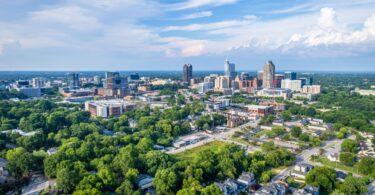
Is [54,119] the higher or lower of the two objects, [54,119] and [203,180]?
the higher

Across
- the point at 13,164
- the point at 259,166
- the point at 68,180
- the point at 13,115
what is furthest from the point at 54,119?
the point at 259,166

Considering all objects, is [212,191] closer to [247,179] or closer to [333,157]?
[247,179]

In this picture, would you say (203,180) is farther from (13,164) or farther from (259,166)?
(13,164)

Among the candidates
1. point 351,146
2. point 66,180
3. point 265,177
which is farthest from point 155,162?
point 351,146

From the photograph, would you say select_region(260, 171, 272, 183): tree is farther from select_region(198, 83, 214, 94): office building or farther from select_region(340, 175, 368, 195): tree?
select_region(198, 83, 214, 94): office building

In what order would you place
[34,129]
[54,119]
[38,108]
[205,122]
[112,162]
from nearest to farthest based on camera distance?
[112,162] < [34,129] < [54,119] < [205,122] < [38,108]

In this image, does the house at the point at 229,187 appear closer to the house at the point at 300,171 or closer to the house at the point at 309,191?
the house at the point at 309,191

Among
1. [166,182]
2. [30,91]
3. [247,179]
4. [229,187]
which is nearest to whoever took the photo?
[166,182]
